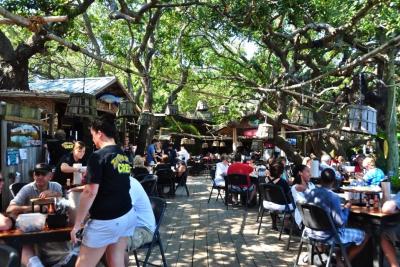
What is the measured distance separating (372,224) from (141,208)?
261 cm

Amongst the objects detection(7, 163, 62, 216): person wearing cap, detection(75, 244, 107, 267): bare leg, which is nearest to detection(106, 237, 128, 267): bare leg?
detection(75, 244, 107, 267): bare leg

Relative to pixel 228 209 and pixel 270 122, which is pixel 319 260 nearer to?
pixel 228 209

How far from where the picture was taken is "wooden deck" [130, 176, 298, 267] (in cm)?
566

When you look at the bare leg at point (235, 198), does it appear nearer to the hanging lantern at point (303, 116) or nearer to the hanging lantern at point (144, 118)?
the hanging lantern at point (303, 116)

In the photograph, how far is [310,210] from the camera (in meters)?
4.79

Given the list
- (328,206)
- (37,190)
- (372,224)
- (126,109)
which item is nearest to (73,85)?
(126,109)

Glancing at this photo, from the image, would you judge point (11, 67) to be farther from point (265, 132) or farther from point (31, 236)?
point (265, 132)

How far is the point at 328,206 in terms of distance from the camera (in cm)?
488

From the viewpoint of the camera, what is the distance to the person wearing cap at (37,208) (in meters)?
3.87

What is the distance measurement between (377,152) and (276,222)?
194 inches

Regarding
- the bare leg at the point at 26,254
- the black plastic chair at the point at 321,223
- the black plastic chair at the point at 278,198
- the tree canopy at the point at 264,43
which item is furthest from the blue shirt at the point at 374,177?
the bare leg at the point at 26,254

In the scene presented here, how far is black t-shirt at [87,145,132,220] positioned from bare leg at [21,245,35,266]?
87 centimetres

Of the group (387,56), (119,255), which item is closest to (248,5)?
(387,56)

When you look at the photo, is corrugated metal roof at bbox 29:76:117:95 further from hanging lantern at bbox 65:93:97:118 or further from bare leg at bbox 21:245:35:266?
bare leg at bbox 21:245:35:266
